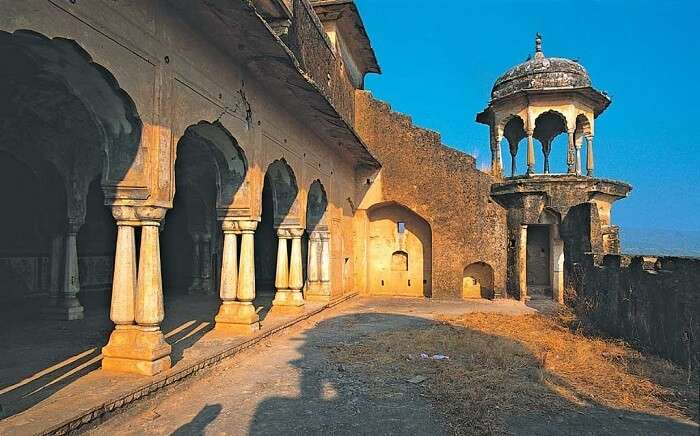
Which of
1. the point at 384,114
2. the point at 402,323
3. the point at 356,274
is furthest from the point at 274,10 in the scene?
the point at 356,274

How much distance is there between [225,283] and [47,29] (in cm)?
598

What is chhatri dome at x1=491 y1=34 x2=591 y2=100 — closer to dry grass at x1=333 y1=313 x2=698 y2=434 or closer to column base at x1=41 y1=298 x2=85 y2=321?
dry grass at x1=333 y1=313 x2=698 y2=434

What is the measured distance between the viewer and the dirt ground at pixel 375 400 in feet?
18.3

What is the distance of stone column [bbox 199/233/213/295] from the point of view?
18344 mm

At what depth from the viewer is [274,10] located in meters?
8.95

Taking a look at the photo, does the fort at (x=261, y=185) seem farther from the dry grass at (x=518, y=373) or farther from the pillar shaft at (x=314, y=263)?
the dry grass at (x=518, y=373)

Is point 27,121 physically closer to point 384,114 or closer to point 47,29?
point 47,29

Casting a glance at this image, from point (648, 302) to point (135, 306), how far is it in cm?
905

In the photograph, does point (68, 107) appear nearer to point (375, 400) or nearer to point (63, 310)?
point (63, 310)

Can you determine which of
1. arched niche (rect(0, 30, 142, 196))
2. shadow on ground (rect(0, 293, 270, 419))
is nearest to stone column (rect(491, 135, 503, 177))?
shadow on ground (rect(0, 293, 270, 419))

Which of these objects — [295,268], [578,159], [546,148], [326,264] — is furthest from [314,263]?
[546,148]

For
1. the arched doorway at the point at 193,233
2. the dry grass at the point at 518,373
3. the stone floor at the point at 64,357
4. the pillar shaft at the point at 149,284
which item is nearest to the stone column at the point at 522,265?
the dry grass at the point at 518,373

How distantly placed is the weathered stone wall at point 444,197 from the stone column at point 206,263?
7612 millimetres

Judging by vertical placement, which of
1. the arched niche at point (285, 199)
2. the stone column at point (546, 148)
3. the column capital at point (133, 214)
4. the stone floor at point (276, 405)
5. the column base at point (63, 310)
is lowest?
the stone floor at point (276, 405)
